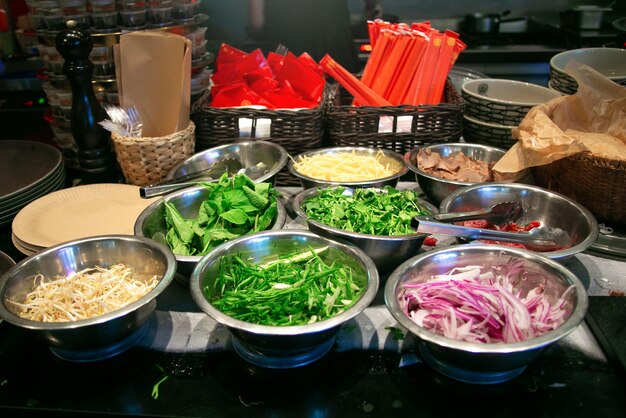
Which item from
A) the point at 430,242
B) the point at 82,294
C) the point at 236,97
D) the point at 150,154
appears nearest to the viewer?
the point at 82,294

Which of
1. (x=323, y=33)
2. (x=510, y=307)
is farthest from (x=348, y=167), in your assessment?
(x=323, y=33)

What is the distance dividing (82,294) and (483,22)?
388 cm

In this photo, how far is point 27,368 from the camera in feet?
4.08

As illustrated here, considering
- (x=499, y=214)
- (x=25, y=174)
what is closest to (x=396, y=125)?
(x=499, y=214)

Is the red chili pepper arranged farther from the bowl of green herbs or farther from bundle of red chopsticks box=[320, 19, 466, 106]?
bundle of red chopsticks box=[320, 19, 466, 106]

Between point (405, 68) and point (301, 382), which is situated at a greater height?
point (405, 68)

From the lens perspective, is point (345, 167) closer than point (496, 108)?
Yes

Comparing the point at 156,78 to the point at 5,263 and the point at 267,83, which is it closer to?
the point at 267,83

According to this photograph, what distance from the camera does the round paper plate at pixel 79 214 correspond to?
Result: 1611mm

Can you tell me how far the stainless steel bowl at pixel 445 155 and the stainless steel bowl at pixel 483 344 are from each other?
44 centimetres

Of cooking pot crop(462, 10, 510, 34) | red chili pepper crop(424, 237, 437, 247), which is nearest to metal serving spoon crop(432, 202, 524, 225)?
red chili pepper crop(424, 237, 437, 247)

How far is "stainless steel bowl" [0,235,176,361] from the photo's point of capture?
112 centimetres

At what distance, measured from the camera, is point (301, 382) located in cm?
119

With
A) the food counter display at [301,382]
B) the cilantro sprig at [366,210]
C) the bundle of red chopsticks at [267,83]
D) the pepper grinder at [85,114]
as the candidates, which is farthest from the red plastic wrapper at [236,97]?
the food counter display at [301,382]
